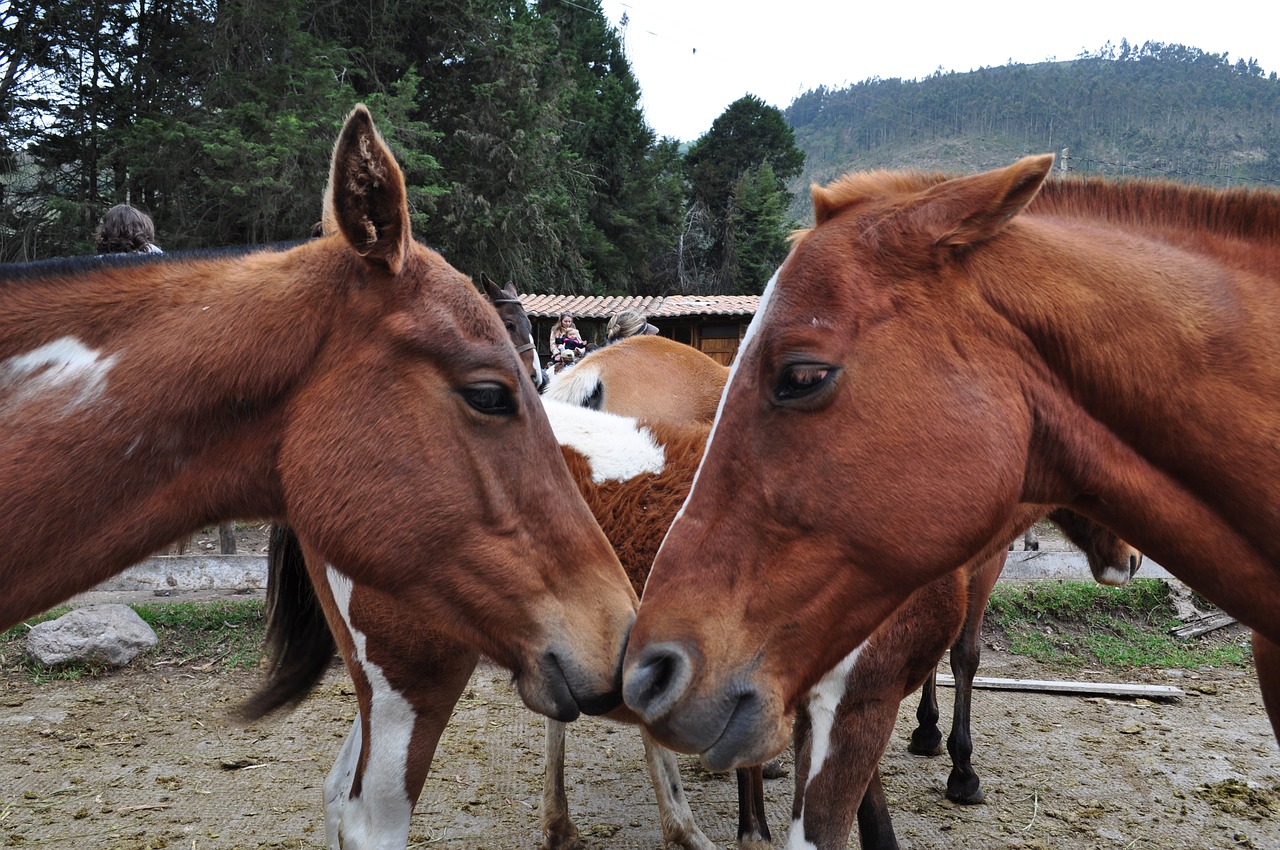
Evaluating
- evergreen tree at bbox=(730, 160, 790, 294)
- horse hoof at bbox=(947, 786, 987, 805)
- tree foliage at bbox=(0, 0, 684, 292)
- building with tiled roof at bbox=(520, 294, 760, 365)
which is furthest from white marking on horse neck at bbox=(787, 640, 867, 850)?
evergreen tree at bbox=(730, 160, 790, 294)

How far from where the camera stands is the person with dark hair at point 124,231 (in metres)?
3.74

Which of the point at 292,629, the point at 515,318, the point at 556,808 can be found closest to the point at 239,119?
the point at 515,318

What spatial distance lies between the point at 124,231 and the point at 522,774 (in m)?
3.52

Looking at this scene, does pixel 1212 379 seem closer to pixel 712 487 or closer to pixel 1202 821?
pixel 712 487

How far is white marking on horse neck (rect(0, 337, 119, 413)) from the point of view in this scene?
62.1 inches

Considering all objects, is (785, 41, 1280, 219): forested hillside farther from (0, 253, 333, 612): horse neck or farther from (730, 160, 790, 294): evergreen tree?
(0, 253, 333, 612): horse neck

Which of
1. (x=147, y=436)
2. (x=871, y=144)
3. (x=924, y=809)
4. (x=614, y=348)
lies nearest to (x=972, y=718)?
(x=924, y=809)

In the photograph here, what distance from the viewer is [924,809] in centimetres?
404

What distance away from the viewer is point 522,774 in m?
4.49

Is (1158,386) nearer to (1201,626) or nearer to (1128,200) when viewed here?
(1128,200)

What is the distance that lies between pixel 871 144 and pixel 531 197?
59.7 m

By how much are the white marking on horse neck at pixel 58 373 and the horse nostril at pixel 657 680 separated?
4.03 ft

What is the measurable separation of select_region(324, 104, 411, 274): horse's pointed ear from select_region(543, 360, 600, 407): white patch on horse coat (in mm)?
3454

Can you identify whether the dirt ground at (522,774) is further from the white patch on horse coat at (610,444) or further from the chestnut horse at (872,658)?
the white patch on horse coat at (610,444)
